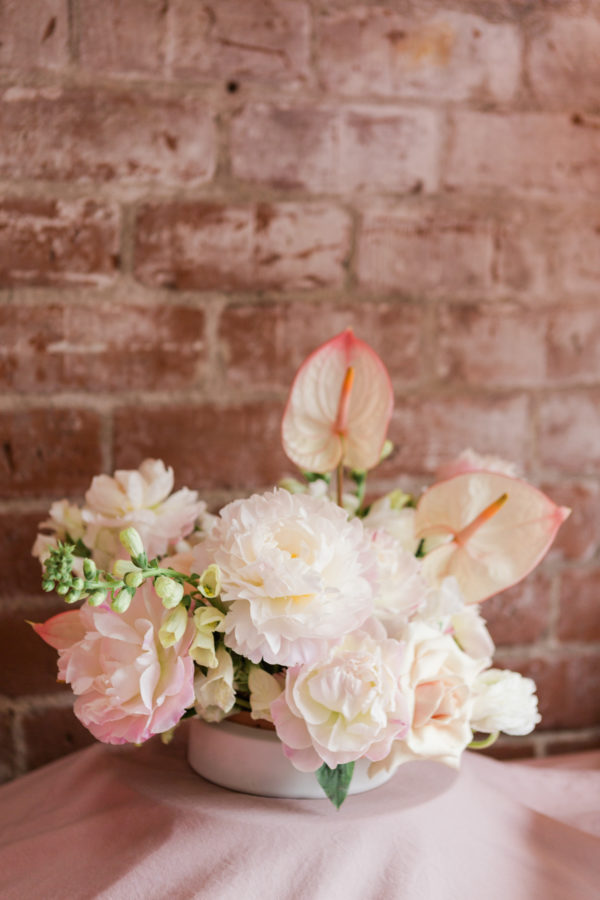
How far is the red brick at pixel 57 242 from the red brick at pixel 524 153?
0.42 metres

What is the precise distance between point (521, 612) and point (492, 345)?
0.34 m

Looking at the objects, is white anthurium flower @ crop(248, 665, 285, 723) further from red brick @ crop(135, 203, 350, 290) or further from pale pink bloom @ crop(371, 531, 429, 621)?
red brick @ crop(135, 203, 350, 290)

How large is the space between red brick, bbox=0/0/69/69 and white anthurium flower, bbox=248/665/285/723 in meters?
0.69

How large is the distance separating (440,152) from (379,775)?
71 centimetres

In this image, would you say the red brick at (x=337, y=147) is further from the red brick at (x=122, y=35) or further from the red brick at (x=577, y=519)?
the red brick at (x=577, y=519)

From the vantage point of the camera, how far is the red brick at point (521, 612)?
3.34 feet

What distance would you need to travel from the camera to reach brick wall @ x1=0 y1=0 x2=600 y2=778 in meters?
0.89

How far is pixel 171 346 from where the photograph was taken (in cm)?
93

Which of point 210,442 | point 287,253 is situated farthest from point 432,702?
point 287,253

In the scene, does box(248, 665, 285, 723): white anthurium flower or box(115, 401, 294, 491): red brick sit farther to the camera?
box(115, 401, 294, 491): red brick

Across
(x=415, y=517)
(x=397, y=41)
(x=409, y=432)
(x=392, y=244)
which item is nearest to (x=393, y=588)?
(x=415, y=517)

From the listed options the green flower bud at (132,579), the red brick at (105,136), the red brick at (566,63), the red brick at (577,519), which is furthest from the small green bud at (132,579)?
the red brick at (566,63)

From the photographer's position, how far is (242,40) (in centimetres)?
92

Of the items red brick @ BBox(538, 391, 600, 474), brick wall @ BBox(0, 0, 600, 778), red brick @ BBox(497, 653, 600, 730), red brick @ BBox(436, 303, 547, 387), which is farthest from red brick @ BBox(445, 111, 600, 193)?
red brick @ BBox(497, 653, 600, 730)
